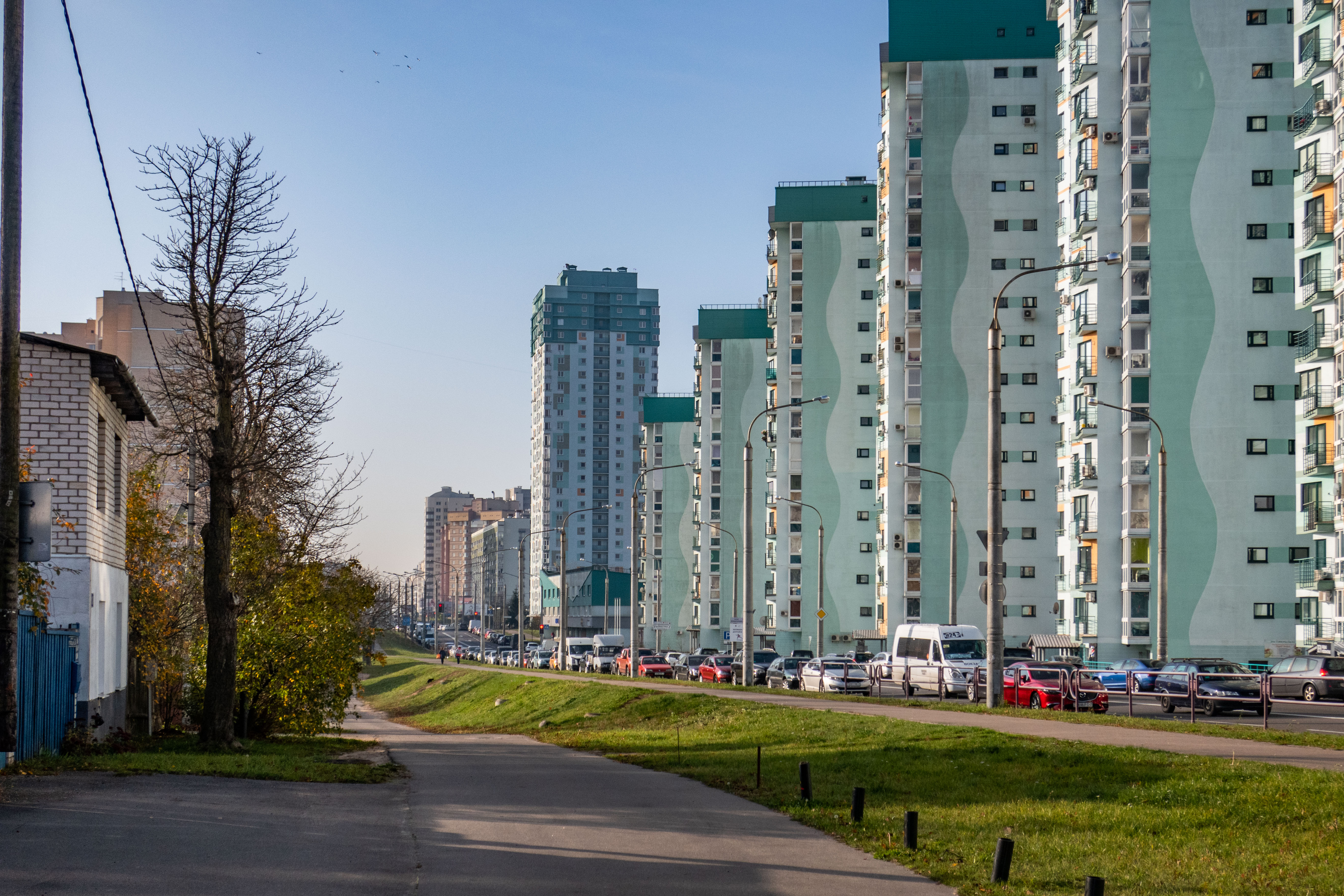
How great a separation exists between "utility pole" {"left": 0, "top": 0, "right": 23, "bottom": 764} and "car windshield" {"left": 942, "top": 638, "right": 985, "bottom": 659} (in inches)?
1347

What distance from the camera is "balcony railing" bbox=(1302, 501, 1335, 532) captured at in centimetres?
5353

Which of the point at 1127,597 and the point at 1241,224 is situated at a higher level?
the point at 1241,224

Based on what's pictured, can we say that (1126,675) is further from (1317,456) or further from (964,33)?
(964,33)

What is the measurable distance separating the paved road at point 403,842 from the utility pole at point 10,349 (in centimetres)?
140

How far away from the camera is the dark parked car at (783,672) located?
2165 inches

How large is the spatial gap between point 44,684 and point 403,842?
28.0 feet

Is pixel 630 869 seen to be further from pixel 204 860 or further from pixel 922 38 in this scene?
pixel 922 38

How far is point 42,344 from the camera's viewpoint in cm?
2181

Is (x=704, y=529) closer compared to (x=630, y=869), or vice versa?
(x=630, y=869)

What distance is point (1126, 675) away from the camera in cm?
4575

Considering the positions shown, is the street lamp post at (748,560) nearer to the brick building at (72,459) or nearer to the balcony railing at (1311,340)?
the brick building at (72,459)

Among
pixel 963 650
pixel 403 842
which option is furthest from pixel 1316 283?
pixel 403 842

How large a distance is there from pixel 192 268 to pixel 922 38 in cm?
6818

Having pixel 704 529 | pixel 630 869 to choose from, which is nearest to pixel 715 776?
pixel 630 869
